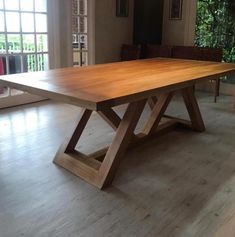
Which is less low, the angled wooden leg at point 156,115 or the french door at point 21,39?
the french door at point 21,39

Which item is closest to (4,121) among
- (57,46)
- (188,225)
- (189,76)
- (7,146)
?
(7,146)

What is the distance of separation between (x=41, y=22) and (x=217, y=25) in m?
2.70

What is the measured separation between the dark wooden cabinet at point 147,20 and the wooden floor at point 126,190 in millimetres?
2464

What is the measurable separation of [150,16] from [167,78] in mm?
3101

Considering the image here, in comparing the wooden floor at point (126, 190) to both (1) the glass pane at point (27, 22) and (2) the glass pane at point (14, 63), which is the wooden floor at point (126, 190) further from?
(1) the glass pane at point (27, 22)

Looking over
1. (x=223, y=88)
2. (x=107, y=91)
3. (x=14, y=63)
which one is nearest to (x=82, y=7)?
(x=14, y=63)

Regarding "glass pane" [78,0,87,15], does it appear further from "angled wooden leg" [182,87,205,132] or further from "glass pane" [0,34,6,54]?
"angled wooden leg" [182,87,205,132]

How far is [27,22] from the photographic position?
383 cm

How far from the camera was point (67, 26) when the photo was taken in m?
4.16

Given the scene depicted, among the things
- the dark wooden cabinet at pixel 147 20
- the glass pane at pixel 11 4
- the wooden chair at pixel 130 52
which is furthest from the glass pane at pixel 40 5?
the dark wooden cabinet at pixel 147 20

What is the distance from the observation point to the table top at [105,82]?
1602mm

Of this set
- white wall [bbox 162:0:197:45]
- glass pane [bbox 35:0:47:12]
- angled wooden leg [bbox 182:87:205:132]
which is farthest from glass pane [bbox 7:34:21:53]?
white wall [bbox 162:0:197:45]

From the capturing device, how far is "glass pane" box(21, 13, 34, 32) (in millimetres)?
3784

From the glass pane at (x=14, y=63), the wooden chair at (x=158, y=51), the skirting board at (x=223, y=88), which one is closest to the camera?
the glass pane at (x=14, y=63)
